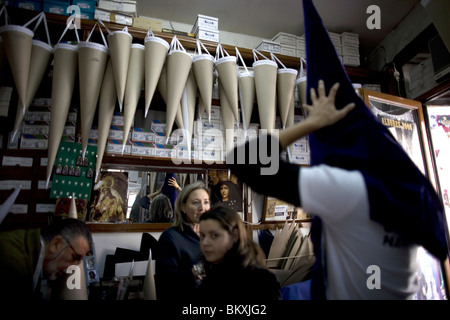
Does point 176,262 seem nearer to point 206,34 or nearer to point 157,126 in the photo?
point 157,126

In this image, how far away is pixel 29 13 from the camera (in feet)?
5.85

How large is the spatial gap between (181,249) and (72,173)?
0.94 m

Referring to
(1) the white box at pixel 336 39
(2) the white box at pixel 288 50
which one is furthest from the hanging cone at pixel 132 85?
(1) the white box at pixel 336 39

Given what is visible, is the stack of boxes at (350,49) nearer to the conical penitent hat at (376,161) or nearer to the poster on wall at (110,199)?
the conical penitent hat at (376,161)

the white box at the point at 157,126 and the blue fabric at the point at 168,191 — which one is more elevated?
the white box at the point at 157,126

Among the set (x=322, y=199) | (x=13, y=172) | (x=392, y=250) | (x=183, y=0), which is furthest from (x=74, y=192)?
(x=183, y=0)

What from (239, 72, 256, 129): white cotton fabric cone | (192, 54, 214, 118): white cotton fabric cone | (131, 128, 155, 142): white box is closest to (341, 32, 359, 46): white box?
(239, 72, 256, 129): white cotton fabric cone

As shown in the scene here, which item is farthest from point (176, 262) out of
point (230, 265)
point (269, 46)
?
point (269, 46)

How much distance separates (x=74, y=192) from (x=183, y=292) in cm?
108

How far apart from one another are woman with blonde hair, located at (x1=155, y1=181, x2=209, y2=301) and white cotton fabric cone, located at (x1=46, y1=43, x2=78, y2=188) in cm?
79

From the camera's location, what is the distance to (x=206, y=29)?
220 centimetres

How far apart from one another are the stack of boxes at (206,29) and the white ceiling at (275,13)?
43 cm

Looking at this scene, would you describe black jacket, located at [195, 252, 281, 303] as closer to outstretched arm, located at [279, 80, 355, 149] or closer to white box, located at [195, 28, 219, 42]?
outstretched arm, located at [279, 80, 355, 149]

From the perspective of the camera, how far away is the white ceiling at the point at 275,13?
A: 2.53 metres
